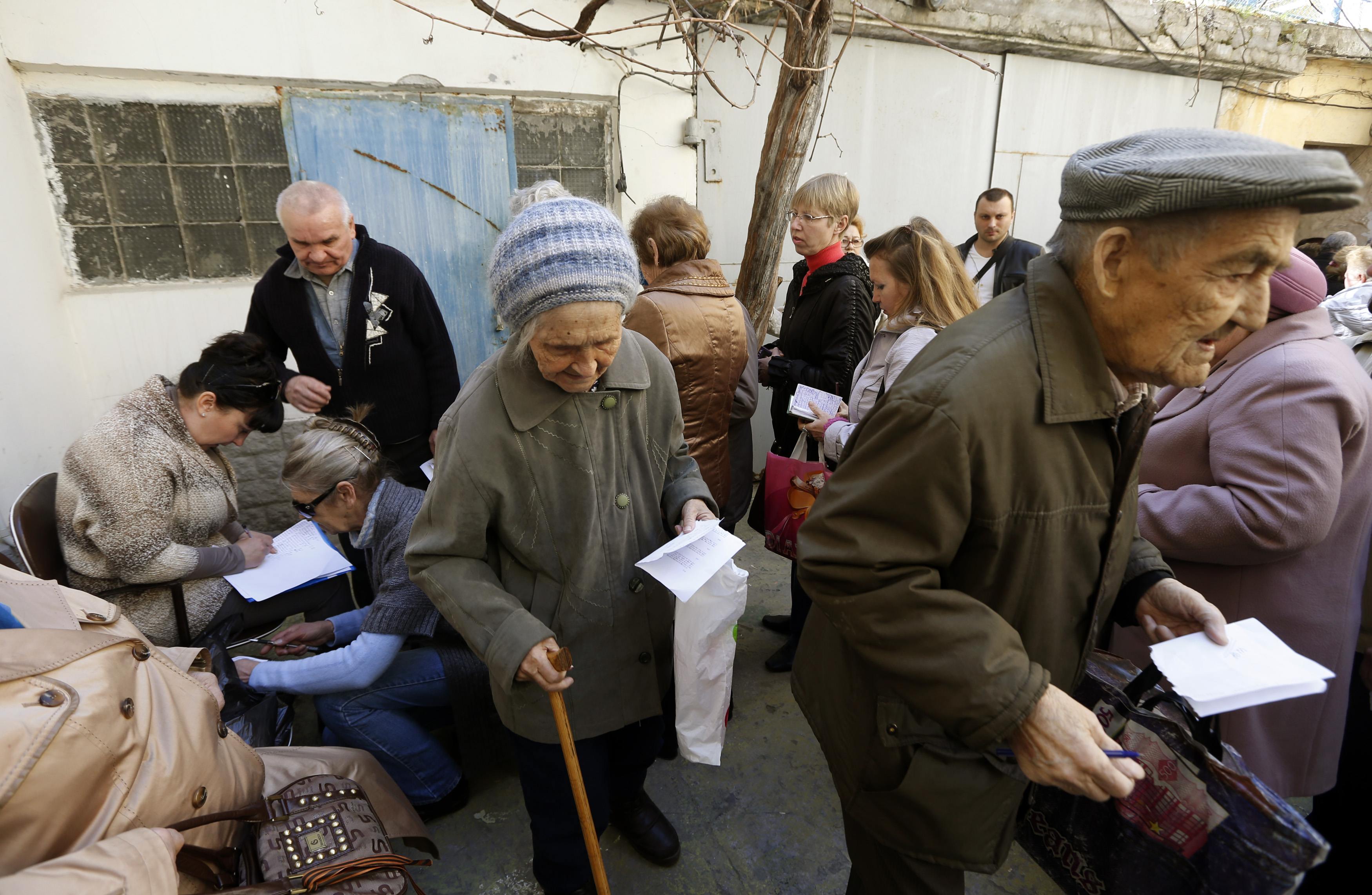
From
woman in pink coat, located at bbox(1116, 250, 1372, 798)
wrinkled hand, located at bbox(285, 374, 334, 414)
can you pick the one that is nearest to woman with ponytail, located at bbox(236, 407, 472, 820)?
wrinkled hand, located at bbox(285, 374, 334, 414)

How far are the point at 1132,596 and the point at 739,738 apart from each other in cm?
176

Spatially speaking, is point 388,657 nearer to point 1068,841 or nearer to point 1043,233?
point 1068,841

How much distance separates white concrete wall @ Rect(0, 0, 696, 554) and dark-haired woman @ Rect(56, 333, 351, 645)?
114 cm

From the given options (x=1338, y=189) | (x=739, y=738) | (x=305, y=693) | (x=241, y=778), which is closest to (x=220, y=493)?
(x=305, y=693)

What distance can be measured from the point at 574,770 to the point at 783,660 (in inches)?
71.9

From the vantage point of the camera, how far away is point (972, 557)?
4.11 ft

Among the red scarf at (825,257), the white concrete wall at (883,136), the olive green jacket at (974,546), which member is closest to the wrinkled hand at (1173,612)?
the olive green jacket at (974,546)

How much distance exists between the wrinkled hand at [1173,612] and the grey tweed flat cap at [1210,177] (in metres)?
0.75

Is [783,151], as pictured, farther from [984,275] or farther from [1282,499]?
[1282,499]

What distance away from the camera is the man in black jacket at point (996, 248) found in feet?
15.7

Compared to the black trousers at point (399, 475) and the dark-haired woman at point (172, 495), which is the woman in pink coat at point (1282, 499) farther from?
the dark-haired woman at point (172, 495)

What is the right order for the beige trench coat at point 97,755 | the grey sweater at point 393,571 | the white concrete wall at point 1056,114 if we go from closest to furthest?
the beige trench coat at point 97,755
the grey sweater at point 393,571
the white concrete wall at point 1056,114

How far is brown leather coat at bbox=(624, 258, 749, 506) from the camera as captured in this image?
2561 mm

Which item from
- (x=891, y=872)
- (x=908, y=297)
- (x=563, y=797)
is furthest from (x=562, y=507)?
(x=908, y=297)
